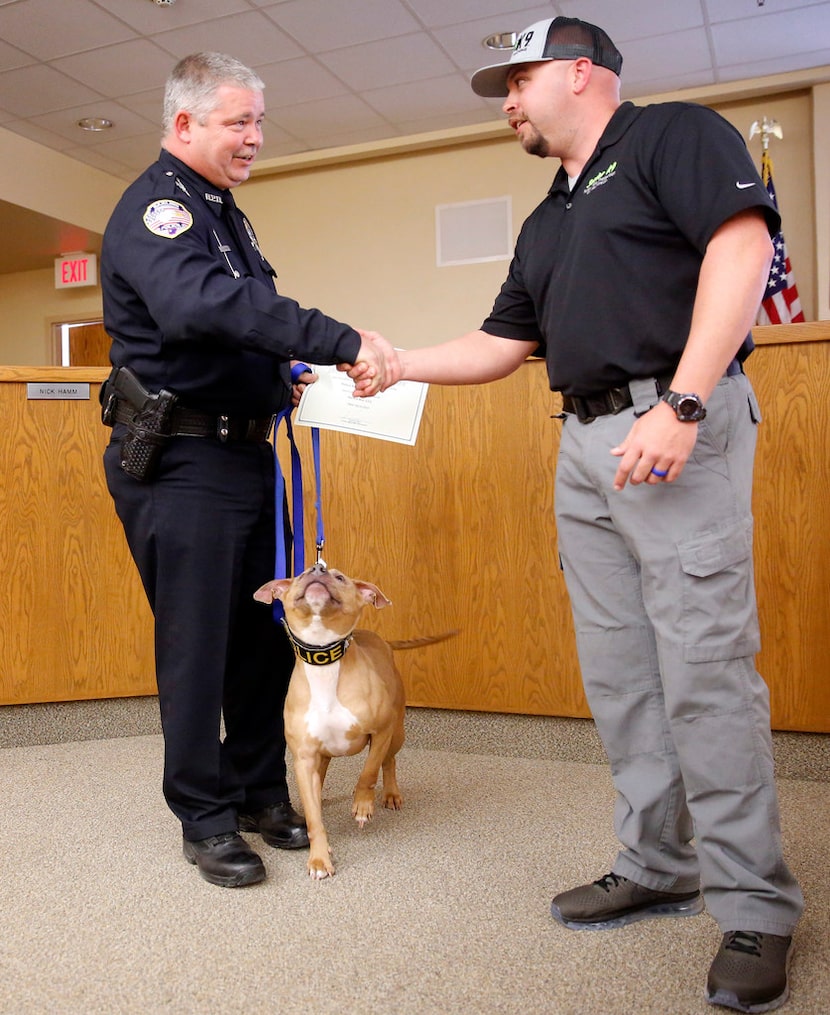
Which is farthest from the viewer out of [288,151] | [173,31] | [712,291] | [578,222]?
[288,151]

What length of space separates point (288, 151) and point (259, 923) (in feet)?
20.1

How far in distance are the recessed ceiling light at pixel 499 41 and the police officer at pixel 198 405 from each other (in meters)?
3.71

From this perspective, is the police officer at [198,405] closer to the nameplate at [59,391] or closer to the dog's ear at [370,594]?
the dog's ear at [370,594]

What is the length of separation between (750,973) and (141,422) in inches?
55.4

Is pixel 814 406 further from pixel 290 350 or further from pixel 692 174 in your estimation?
pixel 290 350

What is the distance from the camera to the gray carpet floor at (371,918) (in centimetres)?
136

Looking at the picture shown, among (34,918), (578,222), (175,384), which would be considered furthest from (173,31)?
(34,918)

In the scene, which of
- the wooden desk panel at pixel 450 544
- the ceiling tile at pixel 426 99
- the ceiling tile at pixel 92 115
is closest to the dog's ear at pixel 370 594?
the wooden desk panel at pixel 450 544

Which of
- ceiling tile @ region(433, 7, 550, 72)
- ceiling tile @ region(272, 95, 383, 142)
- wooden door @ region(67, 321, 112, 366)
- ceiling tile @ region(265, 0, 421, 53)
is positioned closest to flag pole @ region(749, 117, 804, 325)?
ceiling tile @ region(433, 7, 550, 72)

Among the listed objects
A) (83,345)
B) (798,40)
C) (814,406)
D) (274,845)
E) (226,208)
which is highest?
(798,40)

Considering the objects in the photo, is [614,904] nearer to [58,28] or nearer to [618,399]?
[618,399]

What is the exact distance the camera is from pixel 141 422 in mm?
1810

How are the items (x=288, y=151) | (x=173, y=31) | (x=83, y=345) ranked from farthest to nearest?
1. (x=83, y=345)
2. (x=288, y=151)
3. (x=173, y=31)

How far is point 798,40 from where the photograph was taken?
5.12 metres
